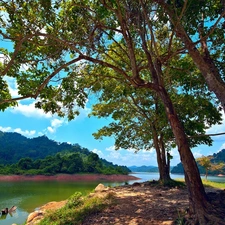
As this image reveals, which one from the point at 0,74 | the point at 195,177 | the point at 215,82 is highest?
the point at 0,74

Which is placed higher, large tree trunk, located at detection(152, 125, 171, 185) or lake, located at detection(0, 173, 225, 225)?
large tree trunk, located at detection(152, 125, 171, 185)

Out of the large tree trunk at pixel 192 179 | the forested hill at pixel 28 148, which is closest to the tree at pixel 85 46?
the large tree trunk at pixel 192 179

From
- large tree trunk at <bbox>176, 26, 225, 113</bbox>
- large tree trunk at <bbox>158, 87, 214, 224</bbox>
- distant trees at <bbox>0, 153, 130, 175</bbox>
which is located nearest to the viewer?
large tree trunk at <bbox>176, 26, 225, 113</bbox>

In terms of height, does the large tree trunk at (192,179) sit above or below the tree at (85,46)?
below

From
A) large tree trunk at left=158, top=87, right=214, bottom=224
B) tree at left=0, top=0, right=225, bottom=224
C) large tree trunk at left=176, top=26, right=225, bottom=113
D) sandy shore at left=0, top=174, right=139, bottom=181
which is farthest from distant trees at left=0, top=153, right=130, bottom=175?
large tree trunk at left=176, top=26, right=225, bottom=113

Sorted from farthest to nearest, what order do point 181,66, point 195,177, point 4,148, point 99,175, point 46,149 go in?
point 46,149, point 4,148, point 99,175, point 181,66, point 195,177

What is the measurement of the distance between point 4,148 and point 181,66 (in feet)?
255

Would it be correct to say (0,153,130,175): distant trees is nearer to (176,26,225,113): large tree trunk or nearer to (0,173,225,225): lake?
(0,173,225,225): lake

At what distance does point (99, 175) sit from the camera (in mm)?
50188

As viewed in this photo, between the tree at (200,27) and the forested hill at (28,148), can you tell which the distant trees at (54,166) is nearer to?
the forested hill at (28,148)

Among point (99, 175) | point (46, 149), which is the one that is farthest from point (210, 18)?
point (46, 149)

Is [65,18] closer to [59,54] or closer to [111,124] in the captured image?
[59,54]

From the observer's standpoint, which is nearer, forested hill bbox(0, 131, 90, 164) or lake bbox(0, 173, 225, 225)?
lake bbox(0, 173, 225, 225)

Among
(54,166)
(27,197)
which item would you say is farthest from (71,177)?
(27,197)
